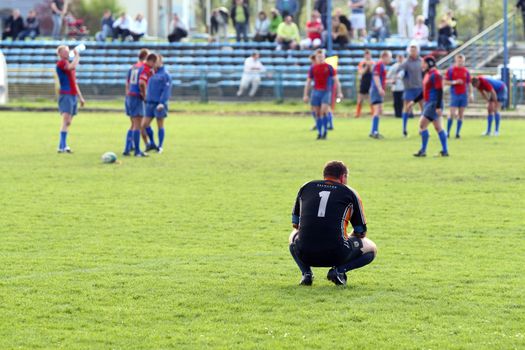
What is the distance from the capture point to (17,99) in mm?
43094

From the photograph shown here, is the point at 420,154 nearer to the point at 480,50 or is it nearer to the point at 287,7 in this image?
the point at 480,50

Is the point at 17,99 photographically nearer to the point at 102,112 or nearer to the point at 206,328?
the point at 102,112

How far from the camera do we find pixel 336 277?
9625 mm

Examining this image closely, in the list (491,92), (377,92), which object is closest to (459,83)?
(491,92)

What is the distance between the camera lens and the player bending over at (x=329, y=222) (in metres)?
9.25

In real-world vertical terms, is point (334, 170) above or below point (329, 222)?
above

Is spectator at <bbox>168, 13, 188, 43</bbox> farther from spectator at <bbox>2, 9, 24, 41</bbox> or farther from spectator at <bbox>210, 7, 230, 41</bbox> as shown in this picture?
spectator at <bbox>2, 9, 24, 41</bbox>

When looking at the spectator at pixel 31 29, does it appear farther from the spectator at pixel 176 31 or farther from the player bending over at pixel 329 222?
the player bending over at pixel 329 222

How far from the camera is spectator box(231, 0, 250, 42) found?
143ft

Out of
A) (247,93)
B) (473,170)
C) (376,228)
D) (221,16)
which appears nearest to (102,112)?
(247,93)

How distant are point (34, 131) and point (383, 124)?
9328mm

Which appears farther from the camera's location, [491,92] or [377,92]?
[377,92]

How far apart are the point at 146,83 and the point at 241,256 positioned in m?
11.2

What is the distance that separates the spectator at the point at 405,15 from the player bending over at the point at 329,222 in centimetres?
3466
